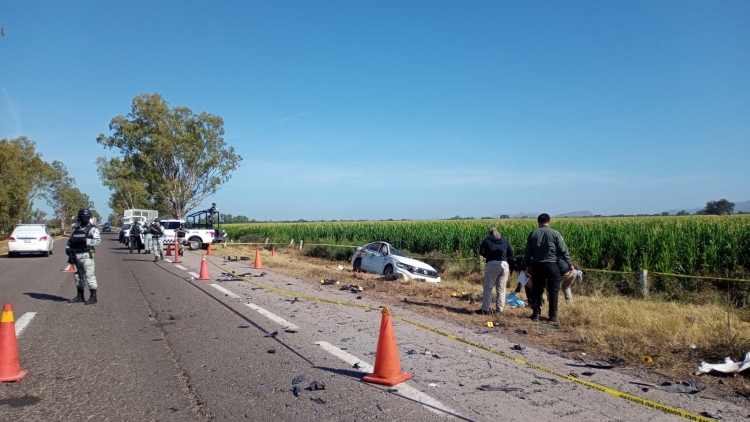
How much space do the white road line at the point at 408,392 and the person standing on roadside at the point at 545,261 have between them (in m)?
3.91

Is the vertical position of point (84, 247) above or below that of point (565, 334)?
above

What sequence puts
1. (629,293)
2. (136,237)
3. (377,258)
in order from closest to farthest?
(629,293), (377,258), (136,237)

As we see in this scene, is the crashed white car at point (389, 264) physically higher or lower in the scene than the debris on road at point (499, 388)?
higher

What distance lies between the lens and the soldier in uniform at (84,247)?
412 inches

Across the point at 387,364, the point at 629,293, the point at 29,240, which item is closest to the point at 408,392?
the point at 387,364

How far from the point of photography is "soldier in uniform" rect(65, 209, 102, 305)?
34.4 ft

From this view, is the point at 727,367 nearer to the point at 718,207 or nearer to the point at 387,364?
the point at 387,364

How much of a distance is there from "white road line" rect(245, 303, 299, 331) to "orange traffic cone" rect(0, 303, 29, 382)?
362 cm

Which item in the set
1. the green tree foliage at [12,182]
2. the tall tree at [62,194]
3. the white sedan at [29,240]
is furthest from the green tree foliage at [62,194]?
the white sedan at [29,240]

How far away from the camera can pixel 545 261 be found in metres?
8.98

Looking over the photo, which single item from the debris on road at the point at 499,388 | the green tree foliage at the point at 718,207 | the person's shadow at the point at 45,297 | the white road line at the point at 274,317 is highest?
the green tree foliage at the point at 718,207

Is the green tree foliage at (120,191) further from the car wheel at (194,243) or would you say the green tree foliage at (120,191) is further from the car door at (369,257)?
the car door at (369,257)

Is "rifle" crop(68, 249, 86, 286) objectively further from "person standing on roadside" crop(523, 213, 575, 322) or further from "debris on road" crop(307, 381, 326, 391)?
"person standing on roadside" crop(523, 213, 575, 322)

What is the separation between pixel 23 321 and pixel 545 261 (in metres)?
8.67
